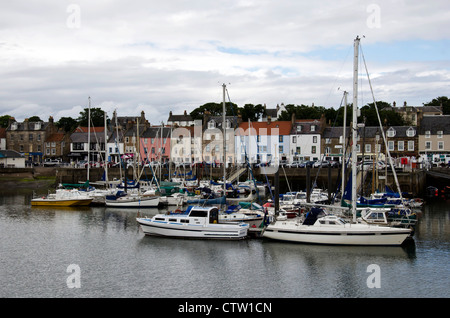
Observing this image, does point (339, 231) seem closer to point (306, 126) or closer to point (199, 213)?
point (199, 213)

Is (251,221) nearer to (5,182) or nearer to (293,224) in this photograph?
(293,224)

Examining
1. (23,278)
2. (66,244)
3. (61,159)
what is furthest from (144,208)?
(61,159)

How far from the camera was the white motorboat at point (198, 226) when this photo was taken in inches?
1314

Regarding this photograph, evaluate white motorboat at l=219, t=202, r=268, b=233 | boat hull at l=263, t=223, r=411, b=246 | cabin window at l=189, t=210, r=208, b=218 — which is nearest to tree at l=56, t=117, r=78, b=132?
white motorboat at l=219, t=202, r=268, b=233

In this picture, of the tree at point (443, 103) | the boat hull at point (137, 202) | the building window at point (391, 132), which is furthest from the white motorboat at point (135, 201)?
the tree at point (443, 103)

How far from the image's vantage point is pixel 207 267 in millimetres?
27516

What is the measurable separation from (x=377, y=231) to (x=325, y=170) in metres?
42.5

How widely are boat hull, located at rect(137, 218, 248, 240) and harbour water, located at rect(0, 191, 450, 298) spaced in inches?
18.8

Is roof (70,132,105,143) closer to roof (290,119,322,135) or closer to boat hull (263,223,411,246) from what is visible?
roof (290,119,322,135)

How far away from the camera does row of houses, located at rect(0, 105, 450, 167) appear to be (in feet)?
278

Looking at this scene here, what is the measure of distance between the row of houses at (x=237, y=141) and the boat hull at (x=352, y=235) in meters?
42.6

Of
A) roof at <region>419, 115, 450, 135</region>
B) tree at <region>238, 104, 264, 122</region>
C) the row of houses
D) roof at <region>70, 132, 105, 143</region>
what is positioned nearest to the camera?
the row of houses

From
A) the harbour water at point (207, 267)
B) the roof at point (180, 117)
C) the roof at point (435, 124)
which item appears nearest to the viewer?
the harbour water at point (207, 267)

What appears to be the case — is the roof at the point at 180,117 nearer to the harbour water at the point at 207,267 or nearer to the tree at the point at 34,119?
the tree at the point at 34,119
